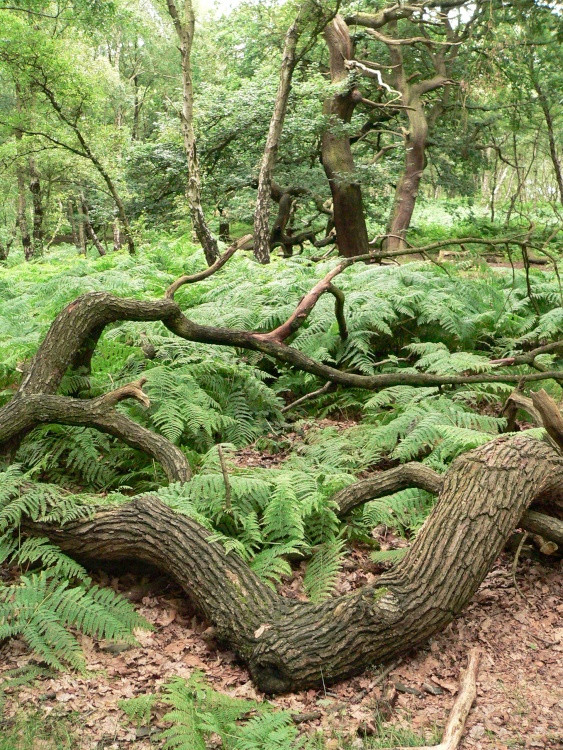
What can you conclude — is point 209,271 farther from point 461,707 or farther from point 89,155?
point 89,155

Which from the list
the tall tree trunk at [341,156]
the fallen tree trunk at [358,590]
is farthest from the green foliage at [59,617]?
the tall tree trunk at [341,156]

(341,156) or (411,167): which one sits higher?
(341,156)

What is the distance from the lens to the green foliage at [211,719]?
2.61 meters

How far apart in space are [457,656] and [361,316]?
413 centimetres

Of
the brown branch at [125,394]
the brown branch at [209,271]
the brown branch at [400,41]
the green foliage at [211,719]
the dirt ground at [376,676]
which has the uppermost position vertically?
the brown branch at [400,41]

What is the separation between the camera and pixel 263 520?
4164 mm

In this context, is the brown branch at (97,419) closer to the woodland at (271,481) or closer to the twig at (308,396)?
the woodland at (271,481)

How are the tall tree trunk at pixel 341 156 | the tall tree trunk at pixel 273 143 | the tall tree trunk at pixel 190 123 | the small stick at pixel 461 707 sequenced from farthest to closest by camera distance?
the tall tree trunk at pixel 341 156 → the tall tree trunk at pixel 190 123 → the tall tree trunk at pixel 273 143 → the small stick at pixel 461 707

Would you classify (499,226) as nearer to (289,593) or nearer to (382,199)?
(382,199)

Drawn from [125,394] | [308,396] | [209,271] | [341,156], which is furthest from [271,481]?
[341,156]

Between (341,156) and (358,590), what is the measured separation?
11.1m

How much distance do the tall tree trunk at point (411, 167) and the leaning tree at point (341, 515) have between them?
398 inches

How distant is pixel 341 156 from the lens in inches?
514

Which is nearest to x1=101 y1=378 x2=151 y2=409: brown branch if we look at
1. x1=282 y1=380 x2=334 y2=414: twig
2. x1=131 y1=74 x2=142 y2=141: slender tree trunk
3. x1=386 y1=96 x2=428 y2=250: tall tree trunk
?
→ x1=282 y1=380 x2=334 y2=414: twig
